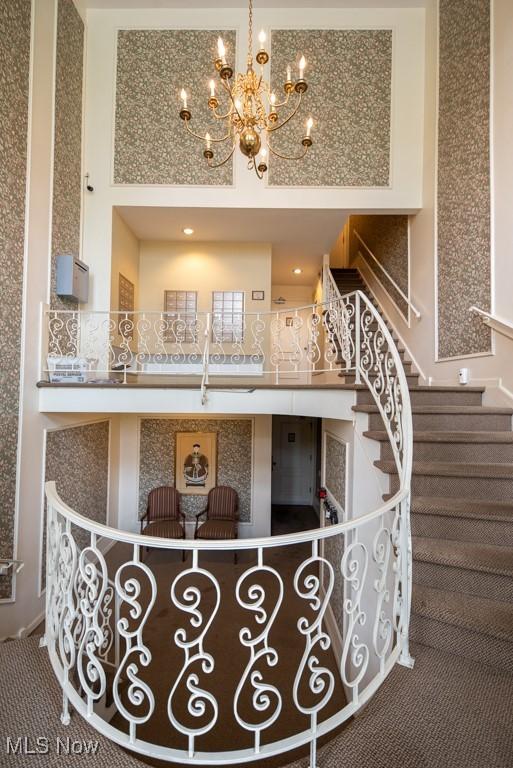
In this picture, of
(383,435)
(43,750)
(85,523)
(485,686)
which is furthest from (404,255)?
(43,750)

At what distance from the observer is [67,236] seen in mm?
3938

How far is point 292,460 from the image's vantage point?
7.79 meters

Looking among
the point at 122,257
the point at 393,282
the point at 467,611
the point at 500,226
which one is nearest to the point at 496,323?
the point at 500,226

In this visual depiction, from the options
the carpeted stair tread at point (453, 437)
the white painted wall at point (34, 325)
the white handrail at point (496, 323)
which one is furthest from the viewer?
the white painted wall at point (34, 325)

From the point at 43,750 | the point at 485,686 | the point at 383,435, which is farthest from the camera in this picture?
the point at 383,435

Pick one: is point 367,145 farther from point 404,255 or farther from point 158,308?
point 158,308

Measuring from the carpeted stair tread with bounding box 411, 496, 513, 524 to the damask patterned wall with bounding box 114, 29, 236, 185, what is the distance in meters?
4.36

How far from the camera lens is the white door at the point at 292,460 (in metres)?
→ 7.72

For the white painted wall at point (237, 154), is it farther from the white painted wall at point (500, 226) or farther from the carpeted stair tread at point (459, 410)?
the carpeted stair tread at point (459, 410)

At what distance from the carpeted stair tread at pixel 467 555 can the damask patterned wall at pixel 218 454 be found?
3842mm

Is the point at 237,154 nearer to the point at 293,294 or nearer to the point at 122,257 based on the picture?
the point at 122,257

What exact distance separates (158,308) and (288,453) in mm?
4317

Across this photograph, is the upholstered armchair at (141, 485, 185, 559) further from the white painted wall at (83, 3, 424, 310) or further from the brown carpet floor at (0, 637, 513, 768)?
the brown carpet floor at (0, 637, 513, 768)

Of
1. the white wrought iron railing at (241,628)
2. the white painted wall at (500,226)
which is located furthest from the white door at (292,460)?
the white painted wall at (500,226)
